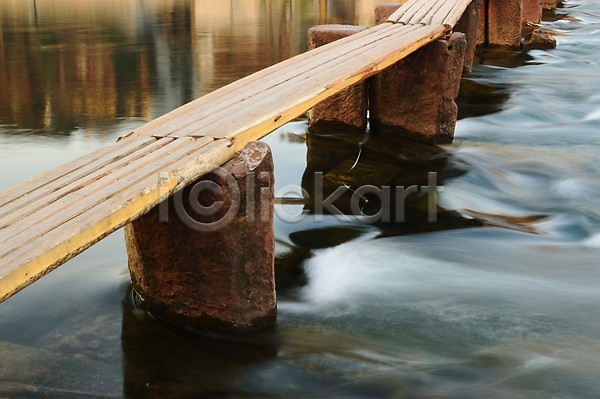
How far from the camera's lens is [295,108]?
308 cm

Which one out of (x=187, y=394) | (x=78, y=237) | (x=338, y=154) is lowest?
(x=187, y=394)

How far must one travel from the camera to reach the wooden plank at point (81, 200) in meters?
1.82

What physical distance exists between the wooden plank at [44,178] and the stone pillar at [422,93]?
3.15 metres

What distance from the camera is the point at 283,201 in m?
4.27

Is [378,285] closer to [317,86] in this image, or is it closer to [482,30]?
[317,86]

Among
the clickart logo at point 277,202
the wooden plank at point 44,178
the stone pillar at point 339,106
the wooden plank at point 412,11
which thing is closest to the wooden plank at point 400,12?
the wooden plank at point 412,11

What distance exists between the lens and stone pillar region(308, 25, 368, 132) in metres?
5.23

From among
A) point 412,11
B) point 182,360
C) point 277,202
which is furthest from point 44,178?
point 412,11

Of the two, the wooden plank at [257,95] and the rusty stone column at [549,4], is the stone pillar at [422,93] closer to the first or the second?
the wooden plank at [257,95]

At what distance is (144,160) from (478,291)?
1.78 m

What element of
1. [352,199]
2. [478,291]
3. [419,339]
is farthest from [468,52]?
[419,339]

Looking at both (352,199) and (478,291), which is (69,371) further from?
(352,199)

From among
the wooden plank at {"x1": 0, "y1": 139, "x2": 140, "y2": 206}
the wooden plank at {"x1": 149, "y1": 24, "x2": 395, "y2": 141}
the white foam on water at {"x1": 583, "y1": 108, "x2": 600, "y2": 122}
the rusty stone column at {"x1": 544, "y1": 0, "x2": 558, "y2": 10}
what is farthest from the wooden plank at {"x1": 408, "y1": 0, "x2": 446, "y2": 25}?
the rusty stone column at {"x1": 544, "y1": 0, "x2": 558, "y2": 10}

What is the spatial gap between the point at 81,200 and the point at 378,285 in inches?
66.5
